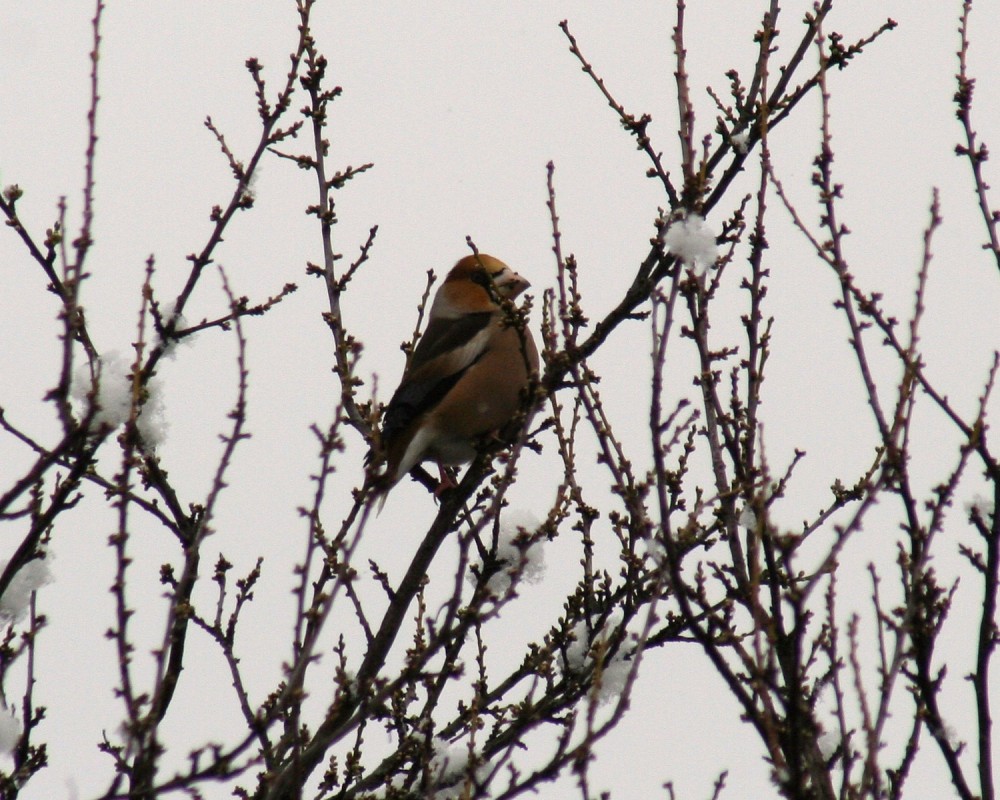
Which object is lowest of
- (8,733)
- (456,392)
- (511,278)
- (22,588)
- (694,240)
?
(8,733)

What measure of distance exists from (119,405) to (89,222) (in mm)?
604

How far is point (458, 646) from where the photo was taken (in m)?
3.82

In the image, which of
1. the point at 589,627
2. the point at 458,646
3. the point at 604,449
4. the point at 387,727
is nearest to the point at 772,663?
the point at 604,449

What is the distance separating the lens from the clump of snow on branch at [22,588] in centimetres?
358

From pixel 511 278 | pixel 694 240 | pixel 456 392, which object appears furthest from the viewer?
pixel 511 278

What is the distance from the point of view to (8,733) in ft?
10.8

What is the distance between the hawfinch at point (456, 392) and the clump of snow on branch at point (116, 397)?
282cm

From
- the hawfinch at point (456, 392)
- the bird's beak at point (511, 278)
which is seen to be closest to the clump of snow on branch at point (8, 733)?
the hawfinch at point (456, 392)

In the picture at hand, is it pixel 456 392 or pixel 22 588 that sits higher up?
pixel 456 392

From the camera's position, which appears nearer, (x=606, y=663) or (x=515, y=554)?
(x=606, y=663)

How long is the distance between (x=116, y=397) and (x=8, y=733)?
924mm

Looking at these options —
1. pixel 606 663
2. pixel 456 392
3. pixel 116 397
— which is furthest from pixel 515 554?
pixel 456 392

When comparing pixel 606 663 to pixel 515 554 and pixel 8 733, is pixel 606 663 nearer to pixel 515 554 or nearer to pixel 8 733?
pixel 515 554

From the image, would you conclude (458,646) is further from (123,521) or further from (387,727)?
(123,521)
